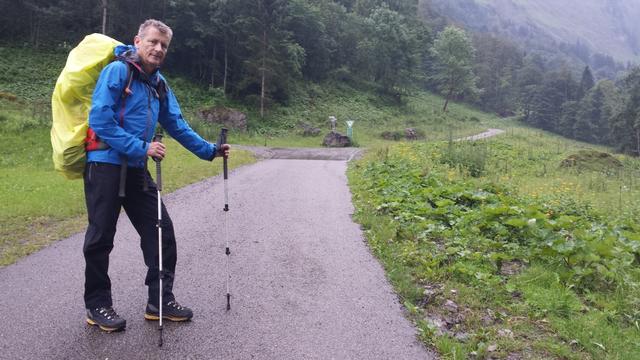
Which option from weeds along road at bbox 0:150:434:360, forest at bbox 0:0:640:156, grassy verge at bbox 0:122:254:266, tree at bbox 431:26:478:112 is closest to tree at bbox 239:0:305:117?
forest at bbox 0:0:640:156

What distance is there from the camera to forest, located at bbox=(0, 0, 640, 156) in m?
38.7

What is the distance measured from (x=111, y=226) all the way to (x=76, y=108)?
1.05 m

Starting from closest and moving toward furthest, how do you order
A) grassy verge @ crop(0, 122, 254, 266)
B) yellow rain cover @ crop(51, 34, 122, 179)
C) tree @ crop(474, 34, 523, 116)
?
yellow rain cover @ crop(51, 34, 122, 179) < grassy verge @ crop(0, 122, 254, 266) < tree @ crop(474, 34, 523, 116)

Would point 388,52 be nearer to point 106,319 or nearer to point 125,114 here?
point 125,114

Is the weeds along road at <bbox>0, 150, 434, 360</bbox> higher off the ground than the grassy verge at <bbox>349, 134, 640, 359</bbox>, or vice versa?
the grassy verge at <bbox>349, 134, 640, 359</bbox>

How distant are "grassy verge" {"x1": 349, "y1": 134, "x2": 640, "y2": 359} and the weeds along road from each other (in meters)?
0.43

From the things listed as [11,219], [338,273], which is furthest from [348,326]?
[11,219]

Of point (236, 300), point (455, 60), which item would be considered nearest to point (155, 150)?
point (236, 300)

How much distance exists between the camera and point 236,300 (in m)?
4.80

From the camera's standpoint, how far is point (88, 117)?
3.67 meters

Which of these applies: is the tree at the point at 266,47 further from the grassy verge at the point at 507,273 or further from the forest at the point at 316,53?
the grassy verge at the point at 507,273

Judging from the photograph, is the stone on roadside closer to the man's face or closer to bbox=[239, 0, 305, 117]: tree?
bbox=[239, 0, 305, 117]: tree

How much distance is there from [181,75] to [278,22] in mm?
11121

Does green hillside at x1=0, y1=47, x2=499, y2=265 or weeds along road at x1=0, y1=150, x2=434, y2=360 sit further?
green hillside at x1=0, y1=47, x2=499, y2=265
